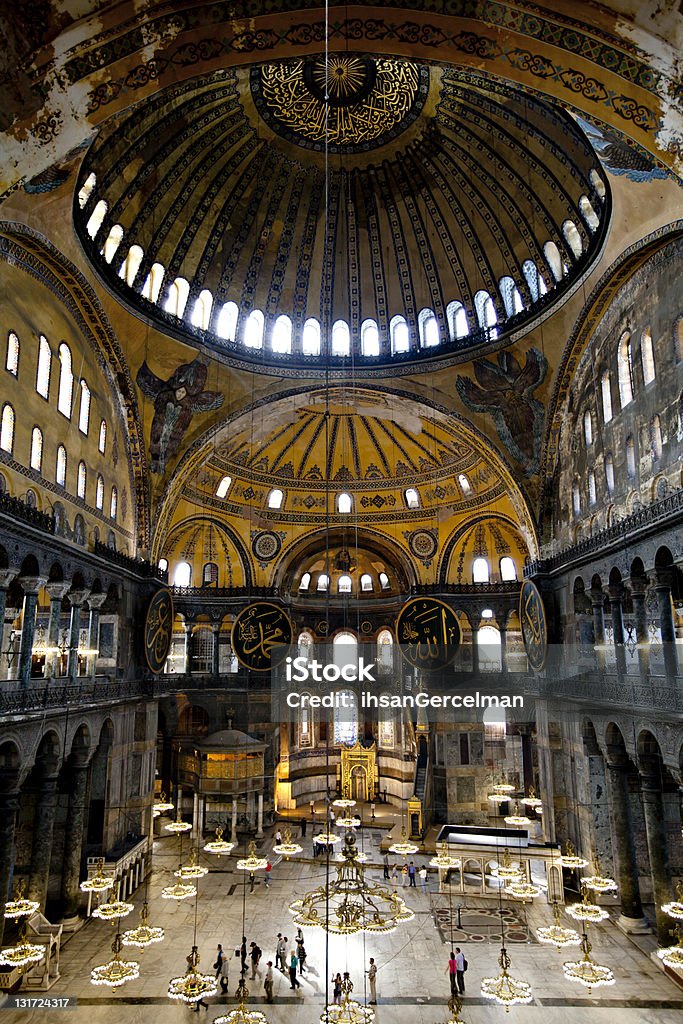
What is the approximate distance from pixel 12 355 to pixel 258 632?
6.99 meters

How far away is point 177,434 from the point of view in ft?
61.5

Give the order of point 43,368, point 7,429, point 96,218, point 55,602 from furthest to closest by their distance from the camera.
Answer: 1. point 96,218
2. point 55,602
3. point 43,368
4. point 7,429

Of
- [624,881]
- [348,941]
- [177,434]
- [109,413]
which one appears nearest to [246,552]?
[177,434]

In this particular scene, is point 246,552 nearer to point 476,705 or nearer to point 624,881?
point 476,705

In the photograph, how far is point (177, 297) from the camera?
698 inches

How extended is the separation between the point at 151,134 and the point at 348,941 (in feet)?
53.8

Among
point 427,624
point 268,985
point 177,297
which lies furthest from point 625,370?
point 268,985

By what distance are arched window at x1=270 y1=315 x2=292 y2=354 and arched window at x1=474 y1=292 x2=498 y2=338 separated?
497cm

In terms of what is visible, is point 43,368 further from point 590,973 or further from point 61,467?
point 590,973

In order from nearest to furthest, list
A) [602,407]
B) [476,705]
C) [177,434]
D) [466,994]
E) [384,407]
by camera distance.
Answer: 1. [466,994]
2. [602,407]
3. [177,434]
4. [384,407]
5. [476,705]

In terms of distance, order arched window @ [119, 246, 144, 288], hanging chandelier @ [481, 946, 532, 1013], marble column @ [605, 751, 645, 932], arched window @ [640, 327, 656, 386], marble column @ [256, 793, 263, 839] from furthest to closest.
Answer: marble column @ [256, 793, 263, 839], arched window @ [119, 246, 144, 288], marble column @ [605, 751, 645, 932], arched window @ [640, 327, 656, 386], hanging chandelier @ [481, 946, 532, 1013]

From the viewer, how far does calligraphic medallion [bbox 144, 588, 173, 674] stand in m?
16.9

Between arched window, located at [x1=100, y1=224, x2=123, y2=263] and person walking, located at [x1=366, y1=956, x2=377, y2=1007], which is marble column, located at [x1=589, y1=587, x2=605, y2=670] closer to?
person walking, located at [x1=366, y1=956, x2=377, y2=1007]

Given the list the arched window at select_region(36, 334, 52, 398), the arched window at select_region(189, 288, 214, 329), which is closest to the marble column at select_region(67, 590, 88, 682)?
the arched window at select_region(36, 334, 52, 398)
